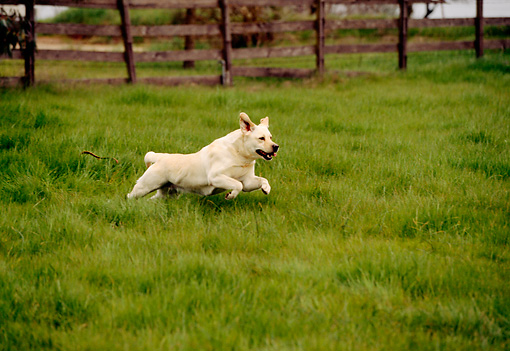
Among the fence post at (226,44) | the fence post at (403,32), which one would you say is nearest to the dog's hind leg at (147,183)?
the fence post at (226,44)

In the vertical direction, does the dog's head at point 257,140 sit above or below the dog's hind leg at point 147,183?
above

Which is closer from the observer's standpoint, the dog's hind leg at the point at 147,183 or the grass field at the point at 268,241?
the grass field at the point at 268,241

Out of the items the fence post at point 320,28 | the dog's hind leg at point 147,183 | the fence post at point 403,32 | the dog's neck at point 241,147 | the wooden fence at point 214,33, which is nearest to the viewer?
the dog's neck at point 241,147

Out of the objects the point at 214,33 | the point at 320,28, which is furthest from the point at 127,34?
the point at 320,28

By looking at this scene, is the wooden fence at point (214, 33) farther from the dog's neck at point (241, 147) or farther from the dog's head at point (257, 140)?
the dog's head at point (257, 140)

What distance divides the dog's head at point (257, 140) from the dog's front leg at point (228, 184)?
303 mm

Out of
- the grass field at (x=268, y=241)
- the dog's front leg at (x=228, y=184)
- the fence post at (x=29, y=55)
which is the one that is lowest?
the grass field at (x=268, y=241)

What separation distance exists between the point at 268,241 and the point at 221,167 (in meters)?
0.87

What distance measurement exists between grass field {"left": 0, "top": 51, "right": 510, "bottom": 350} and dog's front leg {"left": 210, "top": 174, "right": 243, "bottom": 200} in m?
0.19

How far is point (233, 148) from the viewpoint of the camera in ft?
14.6

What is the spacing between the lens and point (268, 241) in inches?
151

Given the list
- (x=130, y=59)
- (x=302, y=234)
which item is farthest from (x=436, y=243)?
(x=130, y=59)

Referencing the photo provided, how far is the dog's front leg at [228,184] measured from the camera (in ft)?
14.2

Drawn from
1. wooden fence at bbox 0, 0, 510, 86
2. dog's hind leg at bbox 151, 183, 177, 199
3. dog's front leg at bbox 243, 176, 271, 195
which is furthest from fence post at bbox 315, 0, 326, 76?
dog's front leg at bbox 243, 176, 271, 195
